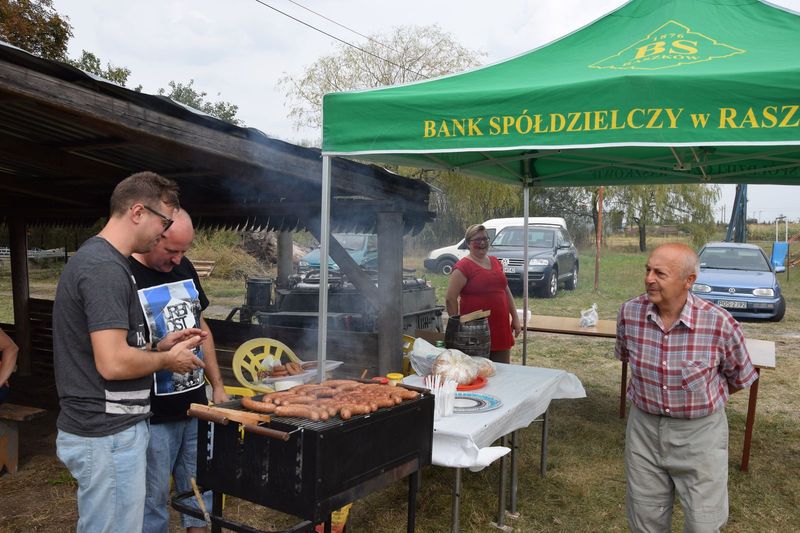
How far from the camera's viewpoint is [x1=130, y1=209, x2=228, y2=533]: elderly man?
2592 mm

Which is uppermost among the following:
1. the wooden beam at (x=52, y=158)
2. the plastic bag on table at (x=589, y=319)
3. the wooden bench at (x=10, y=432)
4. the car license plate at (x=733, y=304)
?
the wooden beam at (x=52, y=158)

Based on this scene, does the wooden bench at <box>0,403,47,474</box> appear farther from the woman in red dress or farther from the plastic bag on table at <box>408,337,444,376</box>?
the woman in red dress

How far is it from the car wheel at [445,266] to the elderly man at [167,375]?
14.9 m

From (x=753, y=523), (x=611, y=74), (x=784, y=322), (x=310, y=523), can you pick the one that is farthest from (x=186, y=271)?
(x=784, y=322)

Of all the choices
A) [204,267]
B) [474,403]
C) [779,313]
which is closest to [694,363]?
[474,403]

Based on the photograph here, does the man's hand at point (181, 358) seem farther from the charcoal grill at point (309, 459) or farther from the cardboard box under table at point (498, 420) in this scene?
the cardboard box under table at point (498, 420)

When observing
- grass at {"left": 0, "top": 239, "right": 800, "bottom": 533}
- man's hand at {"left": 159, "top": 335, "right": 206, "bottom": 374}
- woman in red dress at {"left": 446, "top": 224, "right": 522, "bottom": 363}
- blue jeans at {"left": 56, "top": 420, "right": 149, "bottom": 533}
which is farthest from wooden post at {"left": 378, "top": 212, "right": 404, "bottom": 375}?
blue jeans at {"left": 56, "top": 420, "right": 149, "bottom": 533}

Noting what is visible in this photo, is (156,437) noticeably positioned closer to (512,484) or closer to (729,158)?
(512,484)

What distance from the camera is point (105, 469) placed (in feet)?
6.97

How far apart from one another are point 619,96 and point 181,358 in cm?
239

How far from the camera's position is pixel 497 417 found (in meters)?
2.99

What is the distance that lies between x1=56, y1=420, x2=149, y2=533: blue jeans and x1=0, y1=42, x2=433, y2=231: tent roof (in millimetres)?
1452

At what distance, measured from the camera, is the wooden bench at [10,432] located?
4.33m

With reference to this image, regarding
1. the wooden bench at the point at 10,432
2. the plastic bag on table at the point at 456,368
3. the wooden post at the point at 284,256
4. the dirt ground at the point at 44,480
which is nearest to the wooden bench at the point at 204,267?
the wooden post at the point at 284,256
